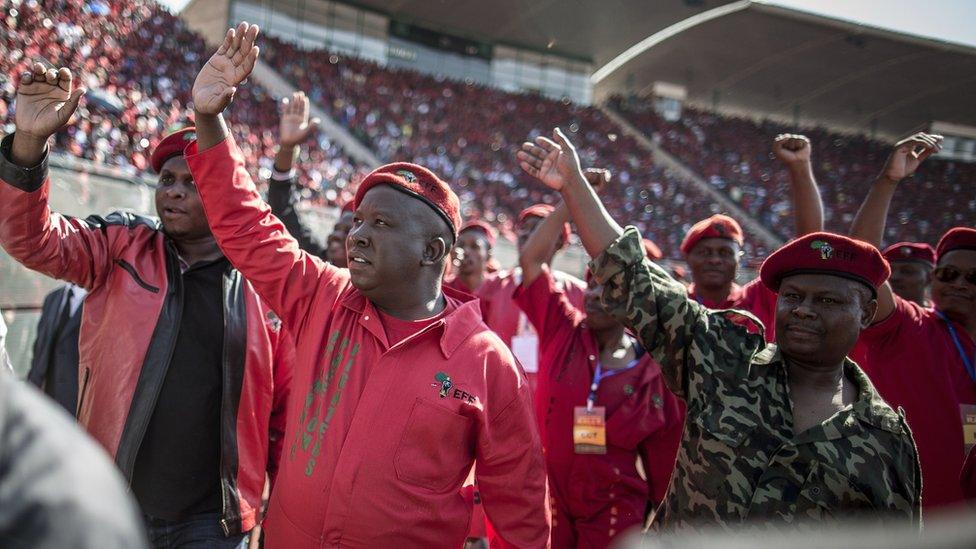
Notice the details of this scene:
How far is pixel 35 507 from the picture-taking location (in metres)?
0.62

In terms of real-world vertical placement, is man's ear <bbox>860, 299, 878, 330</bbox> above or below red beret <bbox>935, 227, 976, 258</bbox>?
below

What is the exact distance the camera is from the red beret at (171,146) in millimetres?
2359

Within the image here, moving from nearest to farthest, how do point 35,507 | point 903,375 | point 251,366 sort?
point 35,507 < point 251,366 < point 903,375

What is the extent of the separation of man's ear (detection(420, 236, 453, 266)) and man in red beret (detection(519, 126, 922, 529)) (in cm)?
37

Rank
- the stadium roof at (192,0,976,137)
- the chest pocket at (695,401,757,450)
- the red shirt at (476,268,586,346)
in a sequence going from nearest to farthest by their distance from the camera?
the chest pocket at (695,401,757,450)
the red shirt at (476,268,586,346)
the stadium roof at (192,0,976,137)

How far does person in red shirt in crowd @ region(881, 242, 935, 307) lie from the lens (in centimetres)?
369

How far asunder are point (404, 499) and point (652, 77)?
Result: 27492 mm

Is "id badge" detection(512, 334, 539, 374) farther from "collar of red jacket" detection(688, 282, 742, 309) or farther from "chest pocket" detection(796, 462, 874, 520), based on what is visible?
"chest pocket" detection(796, 462, 874, 520)

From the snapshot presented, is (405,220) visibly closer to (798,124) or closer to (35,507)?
(35,507)

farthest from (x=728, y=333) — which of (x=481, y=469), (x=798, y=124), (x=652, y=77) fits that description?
(x=798, y=124)

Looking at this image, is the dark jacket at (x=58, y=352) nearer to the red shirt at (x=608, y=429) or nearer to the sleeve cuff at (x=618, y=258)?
the red shirt at (x=608, y=429)

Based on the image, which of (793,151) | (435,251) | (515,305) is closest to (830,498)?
(435,251)

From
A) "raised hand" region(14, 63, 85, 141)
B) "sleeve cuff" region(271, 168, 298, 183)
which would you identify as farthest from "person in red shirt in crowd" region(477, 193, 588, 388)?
"raised hand" region(14, 63, 85, 141)

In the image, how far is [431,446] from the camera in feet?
6.28
